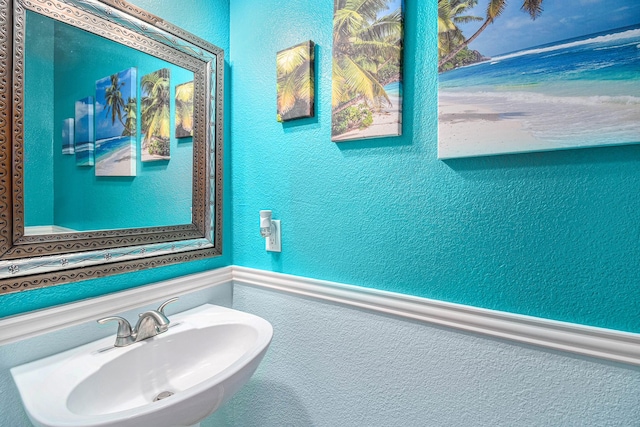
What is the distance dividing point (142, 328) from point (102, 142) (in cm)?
60

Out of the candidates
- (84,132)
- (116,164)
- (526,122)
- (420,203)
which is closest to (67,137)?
(84,132)

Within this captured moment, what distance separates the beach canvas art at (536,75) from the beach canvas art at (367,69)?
134mm

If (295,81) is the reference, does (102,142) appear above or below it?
below

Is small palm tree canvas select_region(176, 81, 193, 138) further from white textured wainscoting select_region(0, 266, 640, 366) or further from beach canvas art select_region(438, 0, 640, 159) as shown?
beach canvas art select_region(438, 0, 640, 159)

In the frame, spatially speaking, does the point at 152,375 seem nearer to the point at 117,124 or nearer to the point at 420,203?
the point at 117,124

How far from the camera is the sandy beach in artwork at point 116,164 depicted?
0.99 m

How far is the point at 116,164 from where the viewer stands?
1028 millimetres

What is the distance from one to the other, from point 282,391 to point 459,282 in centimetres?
82

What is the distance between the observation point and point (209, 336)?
1.06 meters

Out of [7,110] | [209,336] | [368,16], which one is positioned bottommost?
[209,336]

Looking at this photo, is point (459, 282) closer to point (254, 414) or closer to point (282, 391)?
point (282, 391)

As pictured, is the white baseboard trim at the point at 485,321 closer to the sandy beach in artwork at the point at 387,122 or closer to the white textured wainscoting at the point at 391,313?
the white textured wainscoting at the point at 391,313

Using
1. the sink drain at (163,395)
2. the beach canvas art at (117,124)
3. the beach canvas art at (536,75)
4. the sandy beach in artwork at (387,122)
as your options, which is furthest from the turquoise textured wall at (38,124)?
the beach canvas art at (536,75)

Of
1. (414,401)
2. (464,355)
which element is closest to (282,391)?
(414,401)
